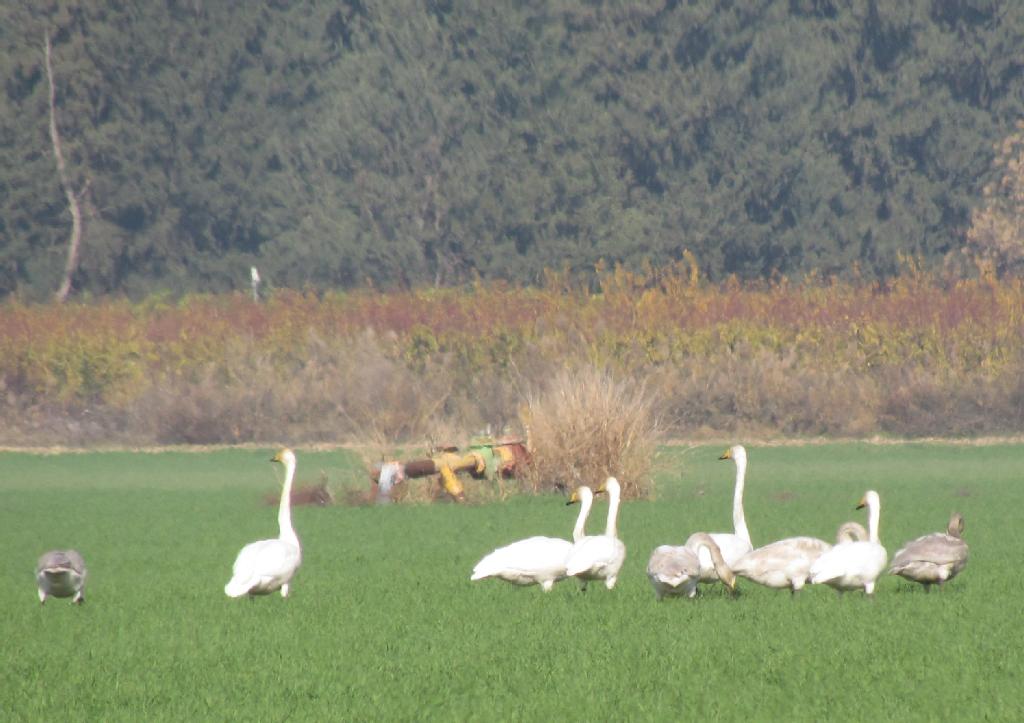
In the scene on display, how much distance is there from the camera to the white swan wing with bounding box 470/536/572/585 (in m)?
14.1

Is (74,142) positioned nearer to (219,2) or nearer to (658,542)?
(219,2)

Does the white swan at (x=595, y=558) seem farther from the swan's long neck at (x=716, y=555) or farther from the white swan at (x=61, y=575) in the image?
the white swan at (x=61, y=575)

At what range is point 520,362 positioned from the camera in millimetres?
38438

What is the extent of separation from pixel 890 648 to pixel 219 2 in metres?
52.9

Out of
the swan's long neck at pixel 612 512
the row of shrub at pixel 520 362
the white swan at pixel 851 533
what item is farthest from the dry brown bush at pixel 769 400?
the white swan at pixel 851 533

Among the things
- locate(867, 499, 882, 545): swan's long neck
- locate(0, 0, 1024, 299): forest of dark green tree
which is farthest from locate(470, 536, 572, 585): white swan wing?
locate(0, 0, 1024, 299): forest of dark green tree

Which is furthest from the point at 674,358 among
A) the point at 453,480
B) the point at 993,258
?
the point at 993,258

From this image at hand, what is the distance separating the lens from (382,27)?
198 ft

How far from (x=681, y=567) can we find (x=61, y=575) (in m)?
4.45

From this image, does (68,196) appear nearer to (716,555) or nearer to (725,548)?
(725,548)

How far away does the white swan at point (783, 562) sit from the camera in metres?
13.3

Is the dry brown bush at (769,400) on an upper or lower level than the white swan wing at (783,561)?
upper

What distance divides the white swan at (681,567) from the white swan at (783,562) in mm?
158

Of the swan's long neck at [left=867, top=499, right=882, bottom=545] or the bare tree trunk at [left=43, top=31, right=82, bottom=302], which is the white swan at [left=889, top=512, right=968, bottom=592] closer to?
the swan's long neck at [left=867, top=499, right=882, bottom=545]
